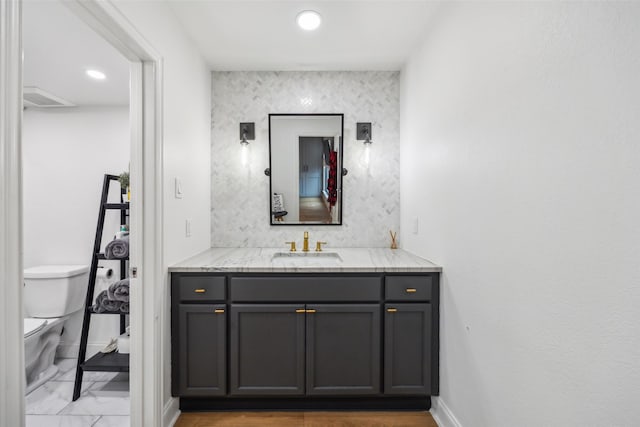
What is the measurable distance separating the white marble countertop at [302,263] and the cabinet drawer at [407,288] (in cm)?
5

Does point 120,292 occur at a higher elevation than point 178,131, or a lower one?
lower

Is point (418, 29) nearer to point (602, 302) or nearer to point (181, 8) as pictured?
point (181, 8)

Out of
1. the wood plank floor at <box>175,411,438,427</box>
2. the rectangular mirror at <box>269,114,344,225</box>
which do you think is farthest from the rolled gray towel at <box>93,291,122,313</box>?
the rectangular mirror at <box>269,114,344,225</box>

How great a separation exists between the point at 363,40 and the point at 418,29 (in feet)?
1.19

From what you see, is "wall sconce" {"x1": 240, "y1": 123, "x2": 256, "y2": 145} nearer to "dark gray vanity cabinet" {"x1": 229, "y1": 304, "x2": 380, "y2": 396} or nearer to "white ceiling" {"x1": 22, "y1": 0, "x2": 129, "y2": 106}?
"white ceiling" {"x1": 22, "y1": 0, "x2": 129, "y2": 106}

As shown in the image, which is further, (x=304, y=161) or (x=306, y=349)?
(x=304, y=161)

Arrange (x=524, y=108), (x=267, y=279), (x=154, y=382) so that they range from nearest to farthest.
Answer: (x=524, y=108)
(x=154, y=382)
(x=267, y=279)

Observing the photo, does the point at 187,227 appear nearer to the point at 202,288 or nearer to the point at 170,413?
the point at 202,288

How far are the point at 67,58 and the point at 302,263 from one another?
2.03m

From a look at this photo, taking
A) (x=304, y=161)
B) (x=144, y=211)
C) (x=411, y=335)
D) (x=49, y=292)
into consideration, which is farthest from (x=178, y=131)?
(x=411, y=335)

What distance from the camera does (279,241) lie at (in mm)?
2682

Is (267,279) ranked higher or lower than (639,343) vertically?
→ lower

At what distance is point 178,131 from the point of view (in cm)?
192

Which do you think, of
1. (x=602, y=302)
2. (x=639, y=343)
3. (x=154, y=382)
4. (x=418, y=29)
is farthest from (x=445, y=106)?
(x=154, y=382)
